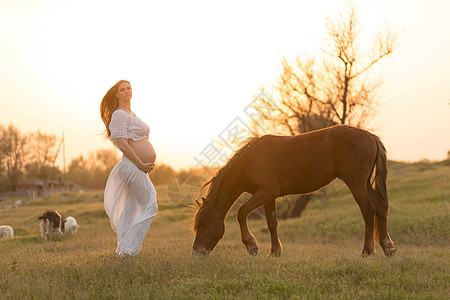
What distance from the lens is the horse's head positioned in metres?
7.13

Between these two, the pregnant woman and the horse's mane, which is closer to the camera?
the pregnant woman

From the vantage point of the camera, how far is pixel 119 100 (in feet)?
22.9

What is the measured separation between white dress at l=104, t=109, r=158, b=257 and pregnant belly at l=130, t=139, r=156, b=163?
0.32 ft

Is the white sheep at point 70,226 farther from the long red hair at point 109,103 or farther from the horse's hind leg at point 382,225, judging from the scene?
the horse's hind leg at point 382,225

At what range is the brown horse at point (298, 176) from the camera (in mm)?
7328

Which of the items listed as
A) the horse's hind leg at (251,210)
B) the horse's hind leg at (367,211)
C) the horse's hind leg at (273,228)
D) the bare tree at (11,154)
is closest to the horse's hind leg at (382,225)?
the horse's hind leg at (367,211)

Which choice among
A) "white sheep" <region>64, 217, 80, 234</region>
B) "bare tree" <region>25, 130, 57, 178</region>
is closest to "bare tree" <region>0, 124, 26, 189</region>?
"bare tree" <region>25, 130, 57, 178</region>

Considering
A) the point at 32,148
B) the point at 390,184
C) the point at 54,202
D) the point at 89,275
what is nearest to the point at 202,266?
the point at 89,275

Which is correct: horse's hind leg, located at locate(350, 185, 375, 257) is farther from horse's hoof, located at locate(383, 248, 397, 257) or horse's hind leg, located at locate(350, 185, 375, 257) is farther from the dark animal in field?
the dark animal in field

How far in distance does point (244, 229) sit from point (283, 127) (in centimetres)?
1340

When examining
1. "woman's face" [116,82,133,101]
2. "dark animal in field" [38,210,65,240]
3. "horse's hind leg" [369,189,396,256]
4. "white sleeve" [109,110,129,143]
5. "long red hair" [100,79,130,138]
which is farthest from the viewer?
"dark animal in field" [38,210,65,240]

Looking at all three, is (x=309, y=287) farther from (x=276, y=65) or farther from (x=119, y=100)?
(x=276, y=65)

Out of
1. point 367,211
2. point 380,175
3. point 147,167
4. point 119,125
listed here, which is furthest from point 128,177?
point 380,175

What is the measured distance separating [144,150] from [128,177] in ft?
1.73
